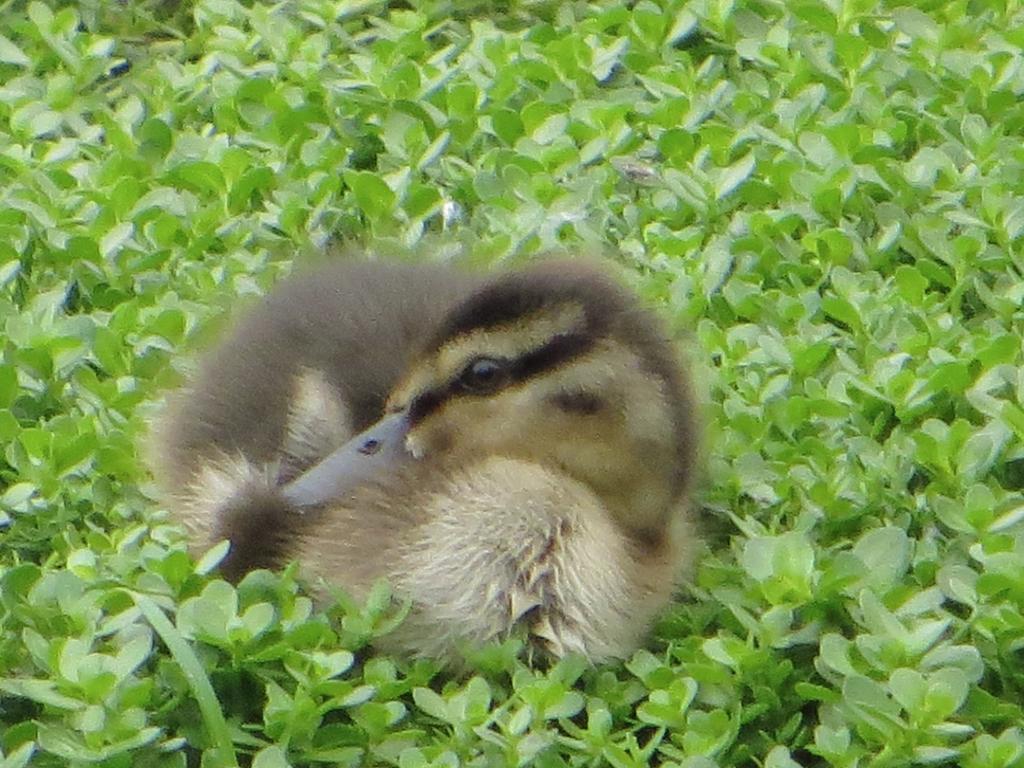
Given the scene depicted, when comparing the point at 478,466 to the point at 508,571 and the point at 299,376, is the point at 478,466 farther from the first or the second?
the point at 299,376

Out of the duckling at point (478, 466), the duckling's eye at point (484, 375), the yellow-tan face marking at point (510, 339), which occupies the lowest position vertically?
the duckling at point (478, 466)

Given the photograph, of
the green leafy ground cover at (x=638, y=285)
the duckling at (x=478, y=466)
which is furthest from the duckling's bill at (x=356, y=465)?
the green leafy ground cover at (x=638, y=285)

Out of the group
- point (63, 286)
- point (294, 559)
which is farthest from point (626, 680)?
point (63, 286)

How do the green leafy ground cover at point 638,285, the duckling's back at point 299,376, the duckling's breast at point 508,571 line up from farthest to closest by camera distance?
1. the duckling's back at point 299,376
2. the duckling's breast at point 508,571
3. the green leafy ground cover at point 638,285

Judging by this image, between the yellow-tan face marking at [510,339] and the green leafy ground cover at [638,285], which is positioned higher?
the yellow-tan face marking at [510,339]

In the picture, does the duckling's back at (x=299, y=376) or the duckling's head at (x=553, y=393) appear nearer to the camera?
the duckling's head at (x=553, y=393)

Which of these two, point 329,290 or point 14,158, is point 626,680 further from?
point 14,158

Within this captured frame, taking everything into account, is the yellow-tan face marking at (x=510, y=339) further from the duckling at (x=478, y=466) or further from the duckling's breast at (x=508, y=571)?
the duckling's breast at (x=508, y=571)
